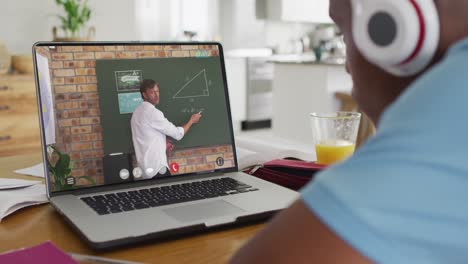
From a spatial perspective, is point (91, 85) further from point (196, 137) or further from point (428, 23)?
point (428, 23)

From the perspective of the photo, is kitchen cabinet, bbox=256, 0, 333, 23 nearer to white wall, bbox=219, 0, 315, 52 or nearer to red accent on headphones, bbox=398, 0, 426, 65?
white wall, bbox=219, 0, 315, 52

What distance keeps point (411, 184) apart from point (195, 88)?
0.72 metres

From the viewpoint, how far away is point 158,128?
962 millimetres

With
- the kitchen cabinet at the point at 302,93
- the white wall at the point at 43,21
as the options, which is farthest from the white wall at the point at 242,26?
the kitchen cabinet at the point at 302,93

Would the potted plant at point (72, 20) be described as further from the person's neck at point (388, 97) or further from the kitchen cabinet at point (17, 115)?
the person's neck at point (388, 97)

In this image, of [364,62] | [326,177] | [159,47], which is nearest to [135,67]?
[159,47]

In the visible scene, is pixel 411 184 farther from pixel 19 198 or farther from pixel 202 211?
pixel 19 198

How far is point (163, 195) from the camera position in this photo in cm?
87

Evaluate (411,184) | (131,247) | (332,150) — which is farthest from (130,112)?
(411,184)

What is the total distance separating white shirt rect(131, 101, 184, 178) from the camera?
0.95 metres

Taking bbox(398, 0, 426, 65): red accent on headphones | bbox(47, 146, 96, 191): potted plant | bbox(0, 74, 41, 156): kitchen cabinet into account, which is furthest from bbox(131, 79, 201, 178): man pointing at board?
bbox(0, 74, 41, 156): kitchen cabinet

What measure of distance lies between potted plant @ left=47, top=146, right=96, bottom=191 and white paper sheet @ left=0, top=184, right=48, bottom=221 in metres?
0.04

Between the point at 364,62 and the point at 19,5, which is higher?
the point at 19,5

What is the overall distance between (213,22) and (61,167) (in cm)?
465
